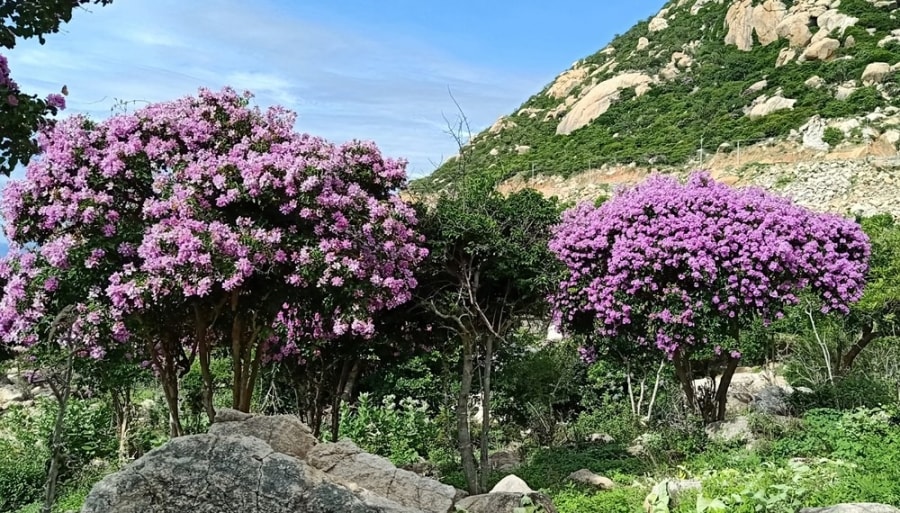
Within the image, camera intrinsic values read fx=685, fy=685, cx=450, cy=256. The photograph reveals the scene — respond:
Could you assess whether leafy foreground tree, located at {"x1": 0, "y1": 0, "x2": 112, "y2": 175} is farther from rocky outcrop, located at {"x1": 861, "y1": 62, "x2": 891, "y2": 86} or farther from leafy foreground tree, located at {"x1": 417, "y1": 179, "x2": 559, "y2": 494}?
rocky outcrop, located at {"x1": 861, "y1": 62, "x2": 891, "y2": 86}

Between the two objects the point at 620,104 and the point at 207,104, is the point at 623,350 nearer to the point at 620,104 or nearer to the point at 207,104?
the point at 207,104

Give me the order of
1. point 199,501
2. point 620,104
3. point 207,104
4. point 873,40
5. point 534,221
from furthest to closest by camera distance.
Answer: point 620,104 → point 873,40 → point 534,221 → point 207,104 → point 199,501

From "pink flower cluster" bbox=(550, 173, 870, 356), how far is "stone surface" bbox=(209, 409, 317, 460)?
4.42 meters

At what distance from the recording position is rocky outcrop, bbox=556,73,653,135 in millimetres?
58250

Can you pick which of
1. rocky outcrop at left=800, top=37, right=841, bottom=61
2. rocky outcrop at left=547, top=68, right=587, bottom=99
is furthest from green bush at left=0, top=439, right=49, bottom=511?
rocky outcrop at left=547, top=68, right=587, bottom=99

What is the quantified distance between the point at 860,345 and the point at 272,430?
12.5 meters

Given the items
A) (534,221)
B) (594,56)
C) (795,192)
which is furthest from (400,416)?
(594,56)

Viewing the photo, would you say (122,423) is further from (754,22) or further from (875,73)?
(754,22)

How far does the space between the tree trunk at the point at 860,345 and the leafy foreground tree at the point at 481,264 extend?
8.11 metres

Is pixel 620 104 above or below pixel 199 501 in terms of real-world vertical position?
above

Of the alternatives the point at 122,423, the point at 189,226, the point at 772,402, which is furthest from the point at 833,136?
the point at 189,226

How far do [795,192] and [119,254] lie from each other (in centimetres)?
3387

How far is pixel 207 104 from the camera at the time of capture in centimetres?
711

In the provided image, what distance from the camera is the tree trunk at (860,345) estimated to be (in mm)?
13375
